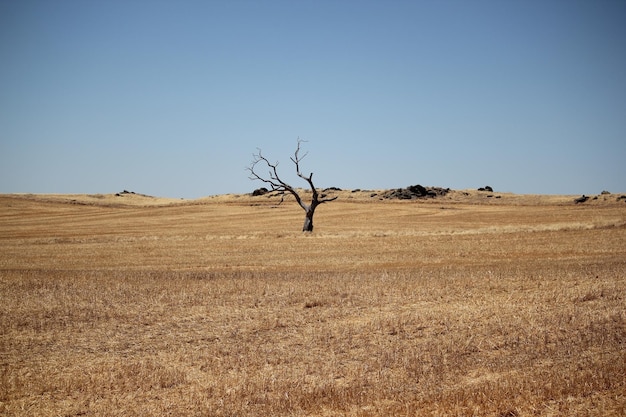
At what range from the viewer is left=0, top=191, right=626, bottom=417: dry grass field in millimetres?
8117

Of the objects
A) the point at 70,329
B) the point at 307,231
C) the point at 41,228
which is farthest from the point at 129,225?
the point at 70,329

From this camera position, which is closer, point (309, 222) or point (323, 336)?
point (323, 336)

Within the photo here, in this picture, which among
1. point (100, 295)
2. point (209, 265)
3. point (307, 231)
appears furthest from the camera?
point (307, 231)

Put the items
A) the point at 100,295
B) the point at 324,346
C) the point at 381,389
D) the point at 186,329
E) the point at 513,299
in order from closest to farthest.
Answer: the point at 381,389, the point at 324,346, the point at 186,329, the point at 513,299, the point at 100,295

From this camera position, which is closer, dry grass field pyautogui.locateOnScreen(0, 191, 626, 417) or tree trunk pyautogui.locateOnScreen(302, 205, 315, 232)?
dry grass field pyautogui.locateOnScreen(0, 191, 626, 417)

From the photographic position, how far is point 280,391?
8.59 metres

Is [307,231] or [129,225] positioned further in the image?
[129,225]

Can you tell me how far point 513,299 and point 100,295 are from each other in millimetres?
12305

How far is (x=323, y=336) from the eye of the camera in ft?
39.0

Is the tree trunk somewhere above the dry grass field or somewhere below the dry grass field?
above

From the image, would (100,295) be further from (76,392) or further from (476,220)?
(476,220)

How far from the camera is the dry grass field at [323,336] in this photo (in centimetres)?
812

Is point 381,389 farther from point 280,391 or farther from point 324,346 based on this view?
point 324,346

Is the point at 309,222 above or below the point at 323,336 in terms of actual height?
above
